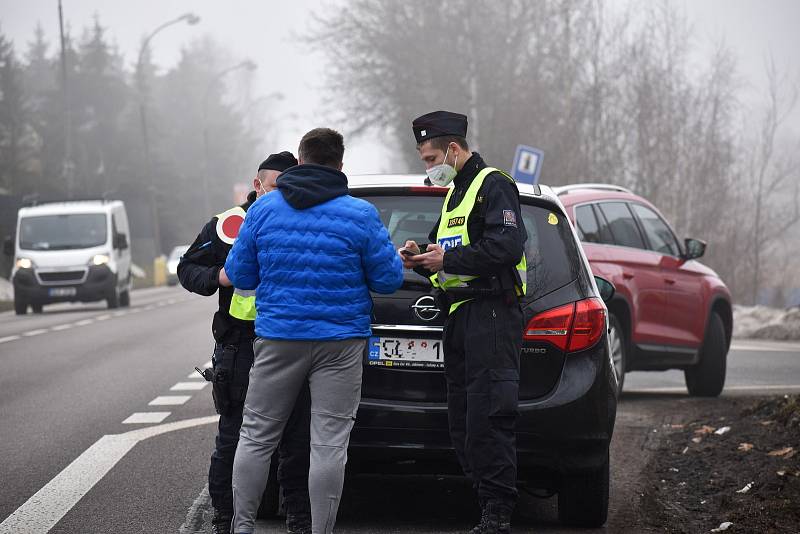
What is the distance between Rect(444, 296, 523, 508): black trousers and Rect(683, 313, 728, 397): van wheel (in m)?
6.32

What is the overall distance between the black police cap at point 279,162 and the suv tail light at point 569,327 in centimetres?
124

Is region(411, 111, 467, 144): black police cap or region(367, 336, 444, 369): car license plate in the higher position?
region(411, 111, 467, 144): black police cap

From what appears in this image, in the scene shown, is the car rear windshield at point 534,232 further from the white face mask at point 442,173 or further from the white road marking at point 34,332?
the white road marking at point 34,332

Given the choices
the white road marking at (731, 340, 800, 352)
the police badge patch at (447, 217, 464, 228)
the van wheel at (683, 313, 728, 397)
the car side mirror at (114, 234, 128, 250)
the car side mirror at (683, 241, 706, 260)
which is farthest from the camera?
the car side mirror at (114, 234, 128, 250)

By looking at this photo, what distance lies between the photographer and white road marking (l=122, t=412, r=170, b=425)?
10195 mm

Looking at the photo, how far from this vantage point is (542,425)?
594cm

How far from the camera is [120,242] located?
1136 inches

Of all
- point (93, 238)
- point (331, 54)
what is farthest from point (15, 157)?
A: point (93, 238)

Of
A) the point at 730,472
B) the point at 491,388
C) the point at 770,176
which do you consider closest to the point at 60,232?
the point at 770,176

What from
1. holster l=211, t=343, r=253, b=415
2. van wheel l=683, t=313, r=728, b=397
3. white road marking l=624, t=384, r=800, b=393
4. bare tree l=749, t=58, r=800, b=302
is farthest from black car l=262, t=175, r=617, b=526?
bare tree l=749, t=58, r=800, b=302

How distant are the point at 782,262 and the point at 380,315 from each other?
32087mm

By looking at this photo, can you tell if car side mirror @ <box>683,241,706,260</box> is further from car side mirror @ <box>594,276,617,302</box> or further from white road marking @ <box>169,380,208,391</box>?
white road marking @ <box>169,380,208,391</box>

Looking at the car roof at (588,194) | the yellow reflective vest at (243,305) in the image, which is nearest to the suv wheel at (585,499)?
the yellow reflective vest at (243,305)

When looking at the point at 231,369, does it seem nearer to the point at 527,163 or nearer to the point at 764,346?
the point at 764,346
